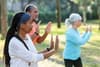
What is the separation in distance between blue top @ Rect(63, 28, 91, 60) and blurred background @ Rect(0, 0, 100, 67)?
383 centimetres

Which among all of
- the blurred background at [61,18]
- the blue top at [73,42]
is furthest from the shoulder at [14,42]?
the blurred background at [61,18]

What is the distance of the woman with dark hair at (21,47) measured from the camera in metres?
4.34

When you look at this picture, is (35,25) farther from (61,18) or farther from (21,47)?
(61,18)

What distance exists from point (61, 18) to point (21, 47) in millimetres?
48664

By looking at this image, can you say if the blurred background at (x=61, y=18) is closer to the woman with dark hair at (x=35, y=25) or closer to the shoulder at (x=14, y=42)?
the woman with dark hair at (x=35, y=25)

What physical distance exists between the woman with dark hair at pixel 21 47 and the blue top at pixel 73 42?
256cm

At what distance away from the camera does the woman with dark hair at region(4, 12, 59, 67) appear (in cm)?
434

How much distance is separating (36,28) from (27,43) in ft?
4.89

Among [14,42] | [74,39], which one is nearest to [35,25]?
[74,39]

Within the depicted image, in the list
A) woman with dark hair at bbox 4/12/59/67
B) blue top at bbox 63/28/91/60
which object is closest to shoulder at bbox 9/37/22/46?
woman with dark hair at bbox 4/12/59/67

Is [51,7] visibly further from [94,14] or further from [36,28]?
[36,28]

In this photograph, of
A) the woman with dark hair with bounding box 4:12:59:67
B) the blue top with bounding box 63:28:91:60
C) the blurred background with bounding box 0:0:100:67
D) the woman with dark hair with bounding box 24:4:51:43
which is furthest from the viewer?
the blurred background with bounding box 0:0:100:67

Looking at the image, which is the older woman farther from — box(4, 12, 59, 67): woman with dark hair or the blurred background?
the blurred background

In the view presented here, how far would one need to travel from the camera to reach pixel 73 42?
719cm
